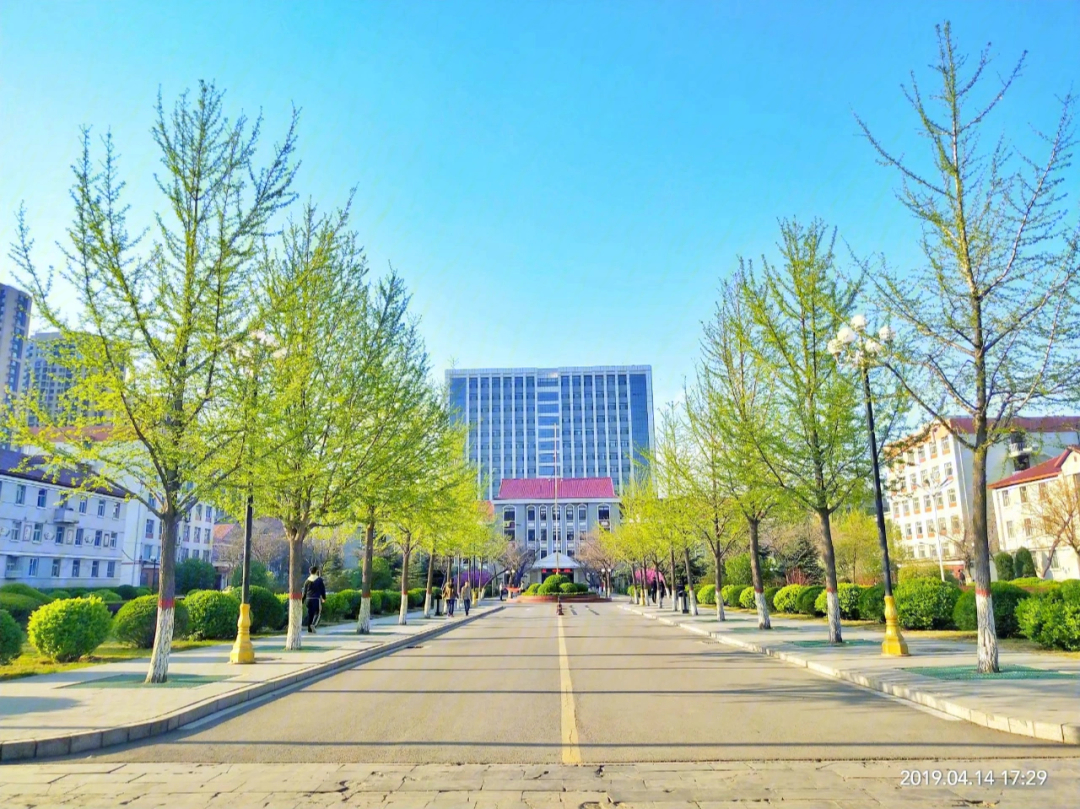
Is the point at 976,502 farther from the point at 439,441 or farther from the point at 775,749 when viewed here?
the point at 439,441

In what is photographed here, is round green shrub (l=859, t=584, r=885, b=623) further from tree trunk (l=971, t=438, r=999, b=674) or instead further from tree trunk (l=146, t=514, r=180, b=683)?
tree trunk (l=146, t=514, r=180, b=683)

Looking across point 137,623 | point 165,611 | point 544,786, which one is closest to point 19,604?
point 137,623

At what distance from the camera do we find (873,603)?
79.6 ft

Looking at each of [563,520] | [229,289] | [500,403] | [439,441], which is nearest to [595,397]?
[500,403]

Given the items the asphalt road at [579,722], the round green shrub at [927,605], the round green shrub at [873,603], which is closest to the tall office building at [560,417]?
the round green shrub at [873,603]

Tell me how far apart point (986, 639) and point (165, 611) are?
13269 mm

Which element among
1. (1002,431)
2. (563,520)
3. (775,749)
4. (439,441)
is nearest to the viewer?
(775,749)

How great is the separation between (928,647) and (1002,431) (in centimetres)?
686

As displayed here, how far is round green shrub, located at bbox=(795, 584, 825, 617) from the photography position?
2956 centimetres

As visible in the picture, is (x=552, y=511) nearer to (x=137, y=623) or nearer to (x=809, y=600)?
(x=809, y=600)

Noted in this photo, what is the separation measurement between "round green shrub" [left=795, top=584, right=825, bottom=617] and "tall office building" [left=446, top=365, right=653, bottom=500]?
135 meters

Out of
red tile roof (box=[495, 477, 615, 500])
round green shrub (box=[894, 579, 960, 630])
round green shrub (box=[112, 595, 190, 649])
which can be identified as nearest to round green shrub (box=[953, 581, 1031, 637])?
round green shrub (box=[894, 579, 960, 630])

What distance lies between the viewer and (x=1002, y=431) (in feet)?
40.8

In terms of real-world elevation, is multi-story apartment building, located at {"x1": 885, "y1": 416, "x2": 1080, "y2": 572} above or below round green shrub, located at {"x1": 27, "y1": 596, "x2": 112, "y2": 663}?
above
